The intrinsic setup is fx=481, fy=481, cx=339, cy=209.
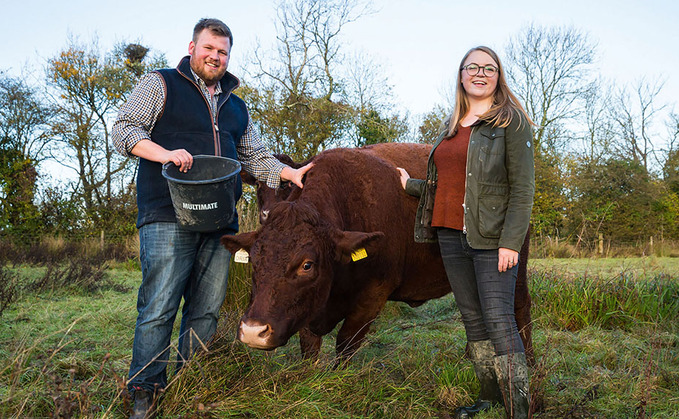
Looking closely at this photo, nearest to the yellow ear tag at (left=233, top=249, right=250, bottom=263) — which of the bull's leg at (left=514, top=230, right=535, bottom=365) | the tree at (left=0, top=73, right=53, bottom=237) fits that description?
the bull's leg at (left=514, top=230, right=535, bottom=365)

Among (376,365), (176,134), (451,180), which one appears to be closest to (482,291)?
(451,180)

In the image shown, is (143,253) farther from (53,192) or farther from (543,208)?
(543,208)

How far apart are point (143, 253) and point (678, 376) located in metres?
4.33

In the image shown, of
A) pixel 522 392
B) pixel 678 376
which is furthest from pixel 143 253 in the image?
pixel 678 376

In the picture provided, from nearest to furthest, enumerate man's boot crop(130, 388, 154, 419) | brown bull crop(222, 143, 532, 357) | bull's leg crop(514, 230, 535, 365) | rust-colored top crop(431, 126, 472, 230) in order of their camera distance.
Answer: man's boot crop(130, 388, 154, 419) < brown bull crop(222, 143, 532, 357) < rust-colored top crop(431, 126, 472, 230) < bull's leg crop(514, 230, 535, 365)

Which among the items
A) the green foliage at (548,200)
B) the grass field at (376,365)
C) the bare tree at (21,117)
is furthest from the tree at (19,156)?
the green foliage at (548,200)

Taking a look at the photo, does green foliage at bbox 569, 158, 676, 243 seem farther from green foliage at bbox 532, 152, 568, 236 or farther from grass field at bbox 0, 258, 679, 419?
grass field at bbox 0, 258, 679, 419

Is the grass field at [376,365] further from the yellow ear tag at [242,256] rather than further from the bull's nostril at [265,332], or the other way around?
the yellow ear tag at [242,256]

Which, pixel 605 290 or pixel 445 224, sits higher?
pixel 445 224

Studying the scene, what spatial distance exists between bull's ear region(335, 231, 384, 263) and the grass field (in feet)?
2.56

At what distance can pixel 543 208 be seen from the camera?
71.8ft

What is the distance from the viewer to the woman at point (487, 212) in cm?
298

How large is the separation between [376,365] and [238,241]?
1816 millimetres

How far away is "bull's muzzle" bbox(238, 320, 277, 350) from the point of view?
289 cm
